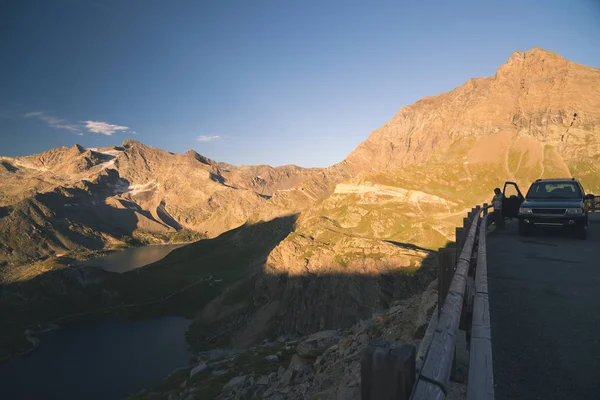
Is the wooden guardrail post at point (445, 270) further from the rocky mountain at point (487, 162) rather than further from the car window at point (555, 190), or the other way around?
the rocky mountain at point (487, 162)

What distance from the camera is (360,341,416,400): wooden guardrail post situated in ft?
7.16

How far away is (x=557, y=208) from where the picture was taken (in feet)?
53.6

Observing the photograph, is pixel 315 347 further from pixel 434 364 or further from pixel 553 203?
pixel 434 364

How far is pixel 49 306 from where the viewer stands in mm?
115938

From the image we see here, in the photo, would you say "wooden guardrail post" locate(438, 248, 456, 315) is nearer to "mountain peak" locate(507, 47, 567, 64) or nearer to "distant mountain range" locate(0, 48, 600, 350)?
"distant mountain range" locate(0, 48, 600, 350)

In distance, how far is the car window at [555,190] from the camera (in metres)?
17.2

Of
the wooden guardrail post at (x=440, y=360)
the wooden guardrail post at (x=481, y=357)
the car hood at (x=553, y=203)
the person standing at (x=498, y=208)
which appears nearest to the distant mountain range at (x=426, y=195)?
the person standing at (x=498, y=208)

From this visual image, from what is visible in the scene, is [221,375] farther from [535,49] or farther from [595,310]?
[535,49]

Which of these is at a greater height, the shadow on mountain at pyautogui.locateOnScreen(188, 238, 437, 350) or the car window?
the car window

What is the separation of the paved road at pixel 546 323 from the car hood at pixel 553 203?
2.70 m

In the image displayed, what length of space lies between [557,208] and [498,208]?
4830 mm

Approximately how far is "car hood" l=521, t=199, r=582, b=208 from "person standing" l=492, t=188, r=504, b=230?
11.3ft

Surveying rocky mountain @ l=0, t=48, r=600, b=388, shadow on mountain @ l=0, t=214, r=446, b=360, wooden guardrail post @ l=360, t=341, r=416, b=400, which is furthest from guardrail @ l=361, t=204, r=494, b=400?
rocky mountain @ l=0, t=48, r=600, b=388

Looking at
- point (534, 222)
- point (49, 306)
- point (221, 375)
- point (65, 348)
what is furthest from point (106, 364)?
point (534, 222)
